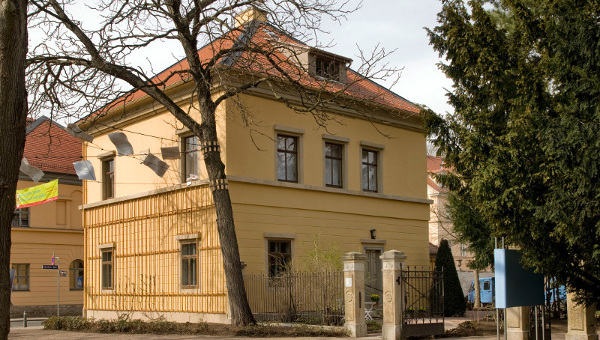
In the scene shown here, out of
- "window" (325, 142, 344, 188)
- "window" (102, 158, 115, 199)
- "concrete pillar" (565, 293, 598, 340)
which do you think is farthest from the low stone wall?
"concrete pillar" (565, 293, 598, 340)

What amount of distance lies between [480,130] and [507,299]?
2960 millimetres

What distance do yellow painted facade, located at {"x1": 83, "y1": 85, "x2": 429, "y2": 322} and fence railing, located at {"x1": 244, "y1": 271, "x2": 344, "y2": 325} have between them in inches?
30.5

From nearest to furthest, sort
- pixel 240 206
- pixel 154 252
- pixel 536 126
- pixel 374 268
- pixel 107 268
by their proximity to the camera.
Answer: pixel 536 126 → pixel 240 206 → pixel 154 252 → pixel 374 268 → pixel 107 268

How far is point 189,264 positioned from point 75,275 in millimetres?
20843

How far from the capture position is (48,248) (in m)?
39.7

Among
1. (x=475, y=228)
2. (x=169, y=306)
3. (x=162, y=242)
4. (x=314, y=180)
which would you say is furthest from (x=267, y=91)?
(x=475, y=228)

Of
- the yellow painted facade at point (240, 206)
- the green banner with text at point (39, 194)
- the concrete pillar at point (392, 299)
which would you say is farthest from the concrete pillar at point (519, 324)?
the green banner with text at point (39, 194)

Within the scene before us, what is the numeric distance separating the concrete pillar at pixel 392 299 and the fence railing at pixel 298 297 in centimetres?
227

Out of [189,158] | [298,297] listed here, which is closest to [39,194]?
[189,158]

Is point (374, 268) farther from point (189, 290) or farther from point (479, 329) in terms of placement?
point (189, 290)

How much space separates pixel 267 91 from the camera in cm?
2269

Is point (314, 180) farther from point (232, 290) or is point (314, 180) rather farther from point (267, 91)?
point (232, 290)

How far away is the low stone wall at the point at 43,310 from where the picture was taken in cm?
3725

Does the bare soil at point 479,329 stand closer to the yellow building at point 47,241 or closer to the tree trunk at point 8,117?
the tree trunk at point 8,117
